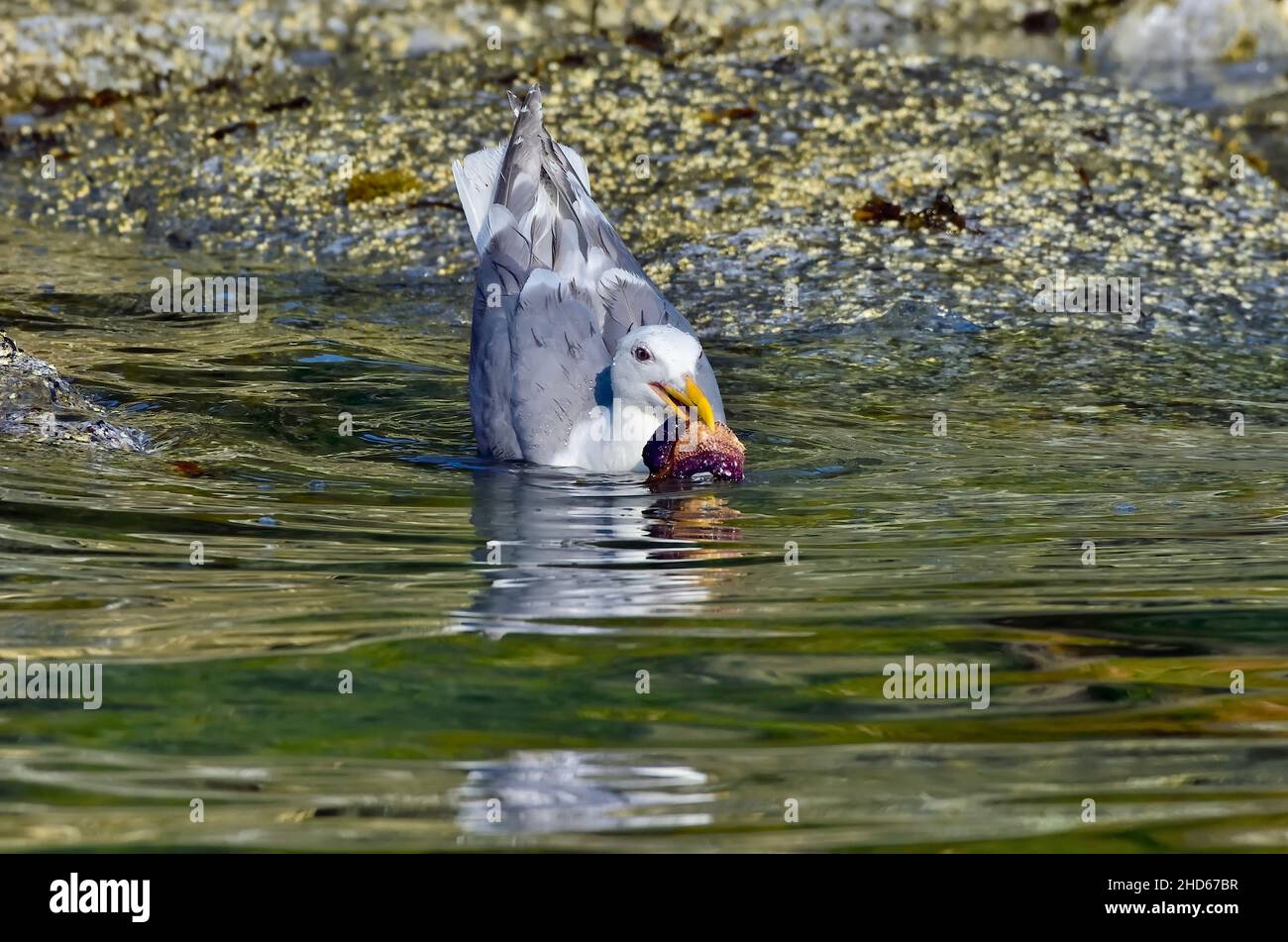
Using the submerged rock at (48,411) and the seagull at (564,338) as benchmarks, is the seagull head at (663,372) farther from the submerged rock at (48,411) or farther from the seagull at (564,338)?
the submerged rock at (48,411)

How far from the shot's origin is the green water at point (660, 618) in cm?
314

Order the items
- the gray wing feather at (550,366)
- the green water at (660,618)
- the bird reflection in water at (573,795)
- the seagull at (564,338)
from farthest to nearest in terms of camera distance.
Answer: the gray wing feather at (550,366)
the seagull at (564,338)
the green water at (660,618)
the bird reflection in water at (573,795)

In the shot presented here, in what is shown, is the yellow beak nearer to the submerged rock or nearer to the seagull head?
the seagull head

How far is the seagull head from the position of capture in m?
6.00

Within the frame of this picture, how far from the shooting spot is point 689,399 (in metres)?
5.98

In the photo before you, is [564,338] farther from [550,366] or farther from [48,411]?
[48,411]

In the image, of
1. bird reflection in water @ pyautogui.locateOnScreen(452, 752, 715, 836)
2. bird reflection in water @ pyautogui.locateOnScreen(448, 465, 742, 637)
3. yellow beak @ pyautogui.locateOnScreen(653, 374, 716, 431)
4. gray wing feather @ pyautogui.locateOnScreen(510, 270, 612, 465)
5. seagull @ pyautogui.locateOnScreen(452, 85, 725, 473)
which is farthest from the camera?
gray wing feather @ pyautogui.locateOnScreen(510, 270, 612, 465)

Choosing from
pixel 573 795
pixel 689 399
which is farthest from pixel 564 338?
pixel 573 795

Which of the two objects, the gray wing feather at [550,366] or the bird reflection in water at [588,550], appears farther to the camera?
the gray wing feather at [550,366]

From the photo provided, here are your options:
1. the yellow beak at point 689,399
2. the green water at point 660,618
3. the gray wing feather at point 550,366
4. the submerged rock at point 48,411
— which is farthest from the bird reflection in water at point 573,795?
the submerged rock at point 48,411

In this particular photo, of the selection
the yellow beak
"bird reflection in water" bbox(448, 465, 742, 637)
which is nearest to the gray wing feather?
"bird reflection in water" bbox(448, 465, 742, 637)

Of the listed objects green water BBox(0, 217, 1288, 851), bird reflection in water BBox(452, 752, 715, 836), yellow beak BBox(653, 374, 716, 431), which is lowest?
bird reflection in water BBox(452, 752, 715, 836)
